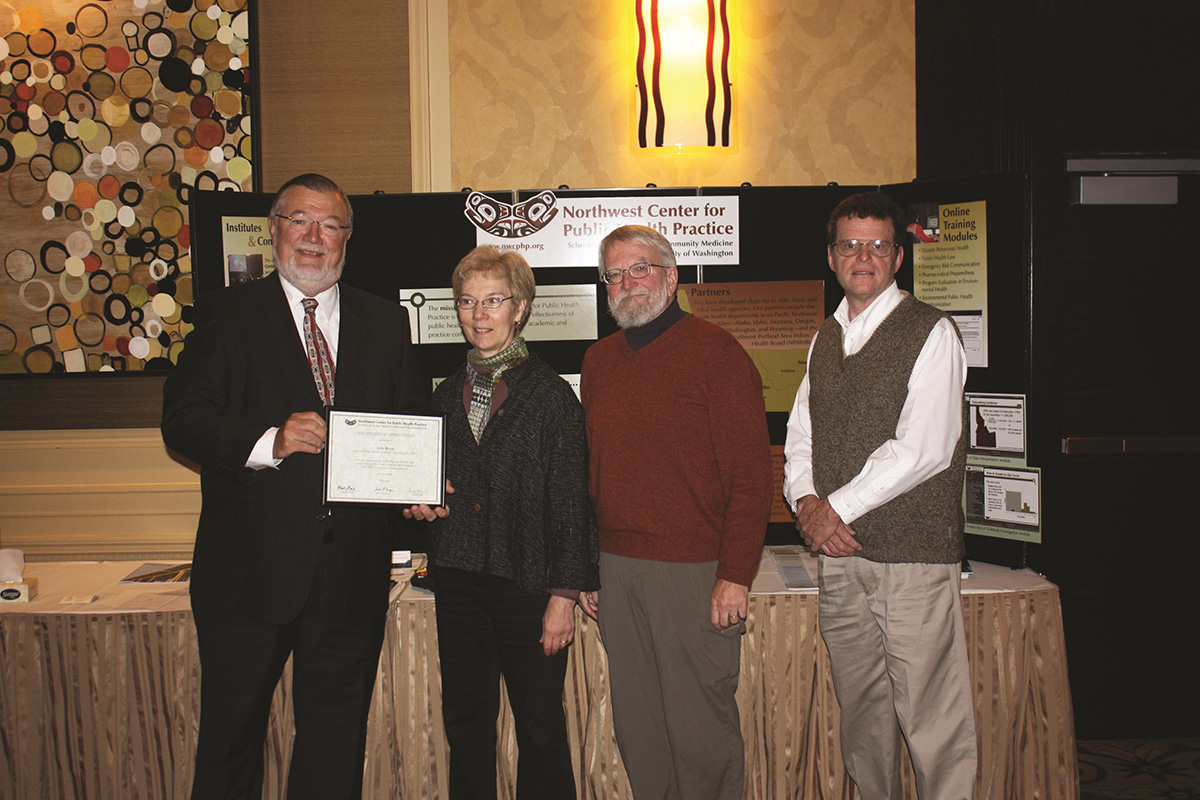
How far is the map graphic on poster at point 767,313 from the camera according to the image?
119 inches

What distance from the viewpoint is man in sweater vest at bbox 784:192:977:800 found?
2.00 meters

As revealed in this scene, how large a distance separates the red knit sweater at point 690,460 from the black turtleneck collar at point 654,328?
0.05m

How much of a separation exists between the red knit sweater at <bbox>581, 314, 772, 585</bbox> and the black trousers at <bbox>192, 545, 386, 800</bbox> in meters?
0.78

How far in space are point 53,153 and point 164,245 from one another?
2.12 ft

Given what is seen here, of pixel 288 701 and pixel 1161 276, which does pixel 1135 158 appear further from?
pixel 288 701

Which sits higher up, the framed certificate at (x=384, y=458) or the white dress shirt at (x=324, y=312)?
the white dress shirt at (x=324, y=312)

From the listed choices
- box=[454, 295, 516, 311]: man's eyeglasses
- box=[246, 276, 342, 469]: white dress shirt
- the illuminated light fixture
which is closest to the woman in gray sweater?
box=[454, 295, 516, 311]: man's eyeglasses

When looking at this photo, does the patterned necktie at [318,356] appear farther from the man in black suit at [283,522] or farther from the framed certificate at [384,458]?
the framed certificate at [384,458]

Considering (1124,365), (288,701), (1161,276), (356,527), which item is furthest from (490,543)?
(1161,276)

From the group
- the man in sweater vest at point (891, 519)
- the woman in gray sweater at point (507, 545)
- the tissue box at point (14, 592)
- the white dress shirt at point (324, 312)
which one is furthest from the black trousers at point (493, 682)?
the tissue box at point (14, 592)

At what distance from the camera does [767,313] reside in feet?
9.96

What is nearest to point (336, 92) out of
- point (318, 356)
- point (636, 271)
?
point (318, 356)

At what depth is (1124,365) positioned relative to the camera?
3.20 metres

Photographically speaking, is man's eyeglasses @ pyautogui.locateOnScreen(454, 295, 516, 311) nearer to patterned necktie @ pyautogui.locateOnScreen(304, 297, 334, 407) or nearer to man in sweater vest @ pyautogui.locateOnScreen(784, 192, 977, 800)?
patterned necktie @ pyautogui.locateOnScreen(304, 297, 334, 407)
